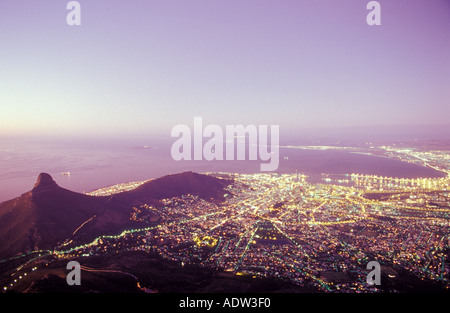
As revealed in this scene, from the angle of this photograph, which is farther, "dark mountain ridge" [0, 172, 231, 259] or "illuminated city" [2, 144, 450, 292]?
"dark mountain ridge" [0, 172, 231, 259]

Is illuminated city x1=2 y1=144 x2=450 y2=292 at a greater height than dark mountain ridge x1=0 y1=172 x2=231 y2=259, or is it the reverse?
dark mountain ridge x1=0 y1=172 x2=231 y2=259

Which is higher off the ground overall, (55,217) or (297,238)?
(55,217)

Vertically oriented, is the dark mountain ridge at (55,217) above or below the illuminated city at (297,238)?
above

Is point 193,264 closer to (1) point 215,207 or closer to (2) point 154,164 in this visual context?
(1) point 215,207

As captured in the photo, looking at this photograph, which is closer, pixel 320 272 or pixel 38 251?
pixel 320 272

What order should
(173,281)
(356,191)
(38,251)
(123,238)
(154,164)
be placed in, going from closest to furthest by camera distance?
(173,281)
(38,251)
(123,238)
(356,191)
(154,164)

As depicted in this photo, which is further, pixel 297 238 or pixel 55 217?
pixel 55 217

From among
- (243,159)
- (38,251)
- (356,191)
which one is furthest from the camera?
(243,159)

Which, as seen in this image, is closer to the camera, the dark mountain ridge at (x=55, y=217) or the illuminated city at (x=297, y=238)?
the illuminated city at (x=297, y=238)
